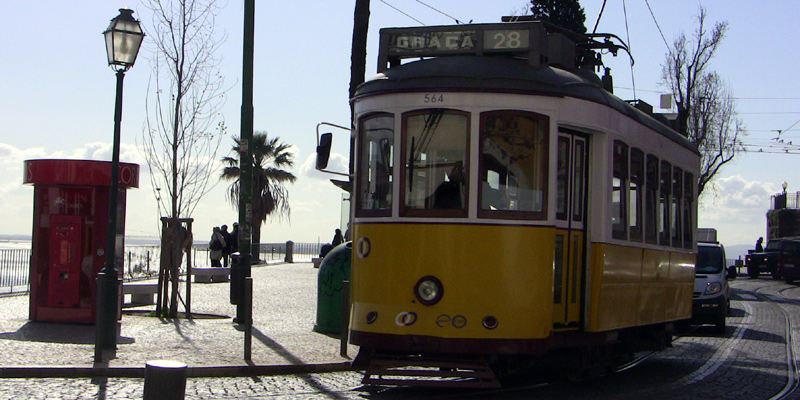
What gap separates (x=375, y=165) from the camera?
10914 mm

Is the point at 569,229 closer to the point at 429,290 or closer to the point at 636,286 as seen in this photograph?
the point at 429,290

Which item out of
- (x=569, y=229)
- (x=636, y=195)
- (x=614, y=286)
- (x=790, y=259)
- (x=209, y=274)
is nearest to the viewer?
(x=569, y=229)

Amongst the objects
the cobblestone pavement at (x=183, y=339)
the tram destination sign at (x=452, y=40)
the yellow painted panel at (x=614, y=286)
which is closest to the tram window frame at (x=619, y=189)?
the yellow painted panel at (x=614, y=286)

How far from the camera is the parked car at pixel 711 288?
22000 millimetres

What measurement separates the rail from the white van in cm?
930

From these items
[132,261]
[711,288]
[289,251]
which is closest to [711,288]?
[711,288]

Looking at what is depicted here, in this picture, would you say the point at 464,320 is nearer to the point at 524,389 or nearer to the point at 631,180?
the point at 524,389

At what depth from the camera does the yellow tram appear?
34.0 ft

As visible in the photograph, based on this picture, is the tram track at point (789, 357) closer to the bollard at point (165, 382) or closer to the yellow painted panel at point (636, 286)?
the yellow painted panel at point (636, 286)

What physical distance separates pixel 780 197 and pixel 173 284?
64870 mm

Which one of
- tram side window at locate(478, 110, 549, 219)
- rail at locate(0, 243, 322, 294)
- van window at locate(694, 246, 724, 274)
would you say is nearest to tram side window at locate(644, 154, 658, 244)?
tram side window at locate(478, 110, 549, 219)

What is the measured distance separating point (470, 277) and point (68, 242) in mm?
8802

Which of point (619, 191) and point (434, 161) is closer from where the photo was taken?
point (434, 161)

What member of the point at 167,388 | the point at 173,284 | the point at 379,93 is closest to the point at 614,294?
the point at 379,93
